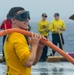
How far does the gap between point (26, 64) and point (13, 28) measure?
474mm

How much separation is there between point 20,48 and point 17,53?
0.08 meters

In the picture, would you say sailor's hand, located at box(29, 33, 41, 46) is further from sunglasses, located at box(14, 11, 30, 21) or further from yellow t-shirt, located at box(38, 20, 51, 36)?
yellow t-shirt, located at box(38, 20, 51, 36)

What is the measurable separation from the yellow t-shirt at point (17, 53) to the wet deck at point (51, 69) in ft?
26.9

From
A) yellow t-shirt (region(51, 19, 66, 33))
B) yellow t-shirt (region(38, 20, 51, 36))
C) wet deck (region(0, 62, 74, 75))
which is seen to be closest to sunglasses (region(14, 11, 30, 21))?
wet deck (region(0, 62, 74, 75))

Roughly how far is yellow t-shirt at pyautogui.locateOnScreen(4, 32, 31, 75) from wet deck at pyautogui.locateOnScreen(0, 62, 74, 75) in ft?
26.9

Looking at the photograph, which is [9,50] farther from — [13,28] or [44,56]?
[44,56]

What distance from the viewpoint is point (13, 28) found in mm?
5836

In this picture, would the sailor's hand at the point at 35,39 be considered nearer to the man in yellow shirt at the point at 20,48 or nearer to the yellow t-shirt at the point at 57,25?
the man in yellow shirt at the point at 20,48

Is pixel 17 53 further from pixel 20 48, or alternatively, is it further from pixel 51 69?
pixel 51 69

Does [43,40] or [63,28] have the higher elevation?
[43,40]

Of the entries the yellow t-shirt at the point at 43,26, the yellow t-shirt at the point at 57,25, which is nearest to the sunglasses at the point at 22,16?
the yellow t-shirt at the point at 43,26

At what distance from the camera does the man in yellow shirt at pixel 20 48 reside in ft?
19.0

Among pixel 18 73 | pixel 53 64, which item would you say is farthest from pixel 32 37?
pixel 53 64

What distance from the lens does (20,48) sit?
5.78 m
